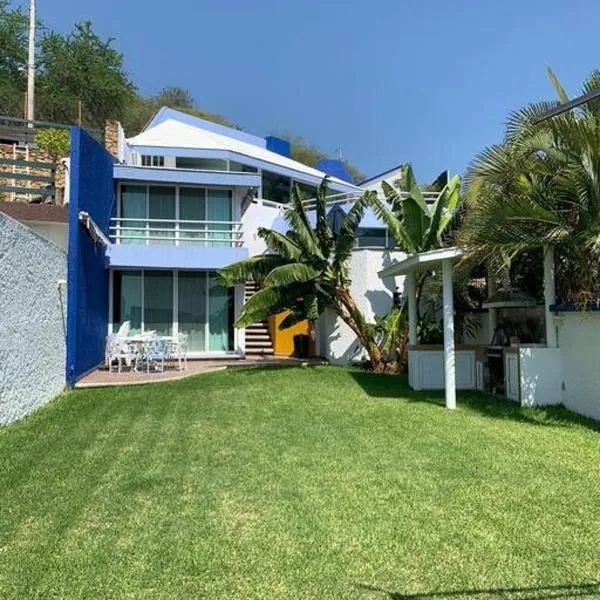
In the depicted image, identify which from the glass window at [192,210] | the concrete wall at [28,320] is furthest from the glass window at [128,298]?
the concrete wall at [28,320]

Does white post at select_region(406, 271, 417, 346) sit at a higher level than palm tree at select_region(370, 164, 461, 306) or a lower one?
lower

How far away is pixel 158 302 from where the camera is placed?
17.4 metres

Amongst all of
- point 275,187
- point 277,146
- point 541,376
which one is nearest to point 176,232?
point 275,187

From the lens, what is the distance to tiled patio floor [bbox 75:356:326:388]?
1259 centimetres

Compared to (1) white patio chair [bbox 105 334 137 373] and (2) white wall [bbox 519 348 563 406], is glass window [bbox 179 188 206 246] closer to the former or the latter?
(1) white patio chair [bbox 105 334 137 373]

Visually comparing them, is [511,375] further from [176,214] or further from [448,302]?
[176,214]

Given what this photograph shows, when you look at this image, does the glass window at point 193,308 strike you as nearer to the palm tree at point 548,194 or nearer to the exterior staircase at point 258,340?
the exterior staircase at point 258,340

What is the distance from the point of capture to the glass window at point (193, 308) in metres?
17.6

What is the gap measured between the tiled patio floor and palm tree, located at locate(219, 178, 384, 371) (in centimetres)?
169

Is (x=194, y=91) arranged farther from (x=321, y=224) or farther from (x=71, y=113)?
(x=321, y=224)

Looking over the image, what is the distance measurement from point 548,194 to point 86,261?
998 cm

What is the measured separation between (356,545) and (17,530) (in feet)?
8.65

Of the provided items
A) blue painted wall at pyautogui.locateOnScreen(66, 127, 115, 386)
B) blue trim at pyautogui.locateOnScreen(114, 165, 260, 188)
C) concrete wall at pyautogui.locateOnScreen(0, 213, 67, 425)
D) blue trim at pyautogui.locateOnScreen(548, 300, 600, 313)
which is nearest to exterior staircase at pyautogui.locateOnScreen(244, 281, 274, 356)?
blue trim at pyautogui.locateOnScreen(114, 165, 260, 188)

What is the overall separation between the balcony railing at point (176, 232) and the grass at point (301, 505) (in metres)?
8.47
